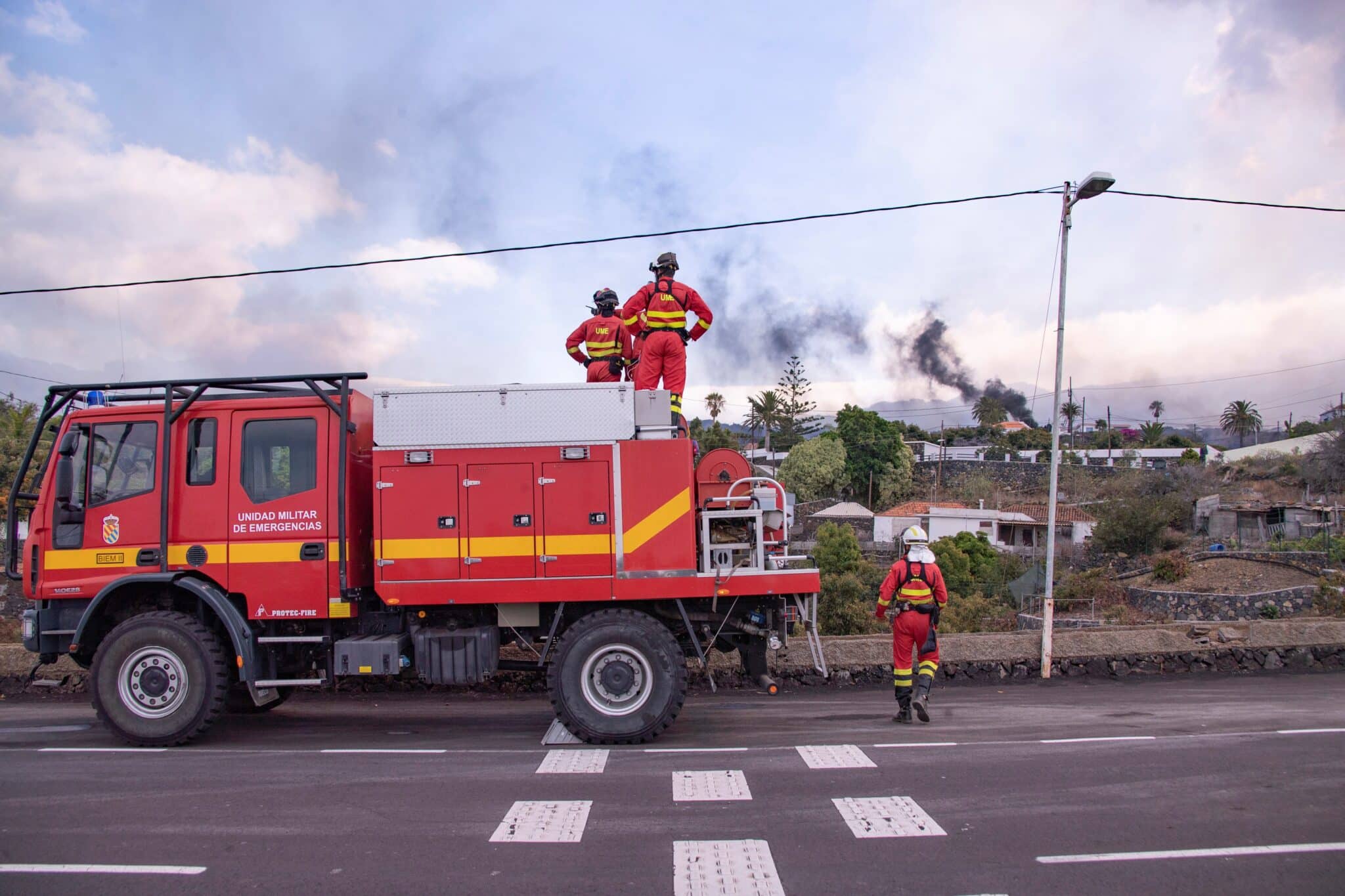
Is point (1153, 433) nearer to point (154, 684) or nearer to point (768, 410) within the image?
point (768, 410)

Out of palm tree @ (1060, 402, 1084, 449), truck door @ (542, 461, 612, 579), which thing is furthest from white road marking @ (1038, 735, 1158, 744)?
palm tree @ (1060, 402, 1084, 449)

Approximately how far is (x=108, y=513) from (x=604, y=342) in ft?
15.4

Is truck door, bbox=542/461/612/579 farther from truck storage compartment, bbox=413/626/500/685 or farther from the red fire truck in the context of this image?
truck storage compartment, bbox=413/626/500/685

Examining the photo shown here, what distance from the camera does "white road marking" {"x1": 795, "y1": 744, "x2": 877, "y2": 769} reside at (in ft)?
20.3

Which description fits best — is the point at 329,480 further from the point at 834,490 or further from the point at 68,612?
the point at 834,490

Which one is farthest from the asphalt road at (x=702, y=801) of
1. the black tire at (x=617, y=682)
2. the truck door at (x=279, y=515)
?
the truck door at (x=279, y=515)

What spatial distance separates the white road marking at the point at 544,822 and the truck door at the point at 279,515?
2.86 m

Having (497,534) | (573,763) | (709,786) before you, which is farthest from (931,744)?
(497,534)

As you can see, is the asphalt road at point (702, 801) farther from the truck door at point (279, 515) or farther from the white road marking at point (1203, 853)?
the truck door at point (279, 515)

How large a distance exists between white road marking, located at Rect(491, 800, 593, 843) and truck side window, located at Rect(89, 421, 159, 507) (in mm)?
4506

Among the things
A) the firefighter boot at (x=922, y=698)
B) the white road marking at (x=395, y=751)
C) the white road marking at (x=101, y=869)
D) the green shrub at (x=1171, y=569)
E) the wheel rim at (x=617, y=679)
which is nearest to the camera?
the white road marking at (x=101, y=869)

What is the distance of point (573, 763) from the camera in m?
6.34

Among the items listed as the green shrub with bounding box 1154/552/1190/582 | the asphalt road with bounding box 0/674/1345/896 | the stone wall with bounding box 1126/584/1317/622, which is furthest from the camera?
the green shrub with bounding box 1154/552/1190/582

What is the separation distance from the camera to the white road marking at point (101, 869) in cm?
446
